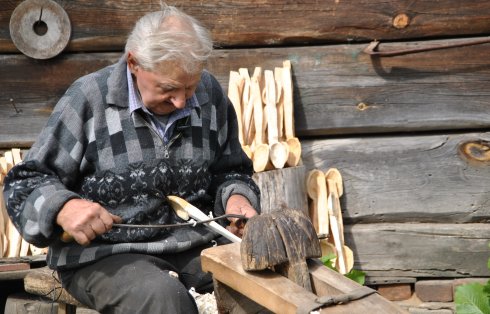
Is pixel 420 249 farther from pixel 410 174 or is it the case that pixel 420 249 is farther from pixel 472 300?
pixel 472 300

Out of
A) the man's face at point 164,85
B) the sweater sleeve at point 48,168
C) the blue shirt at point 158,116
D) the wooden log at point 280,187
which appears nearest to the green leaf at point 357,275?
the wooden log at point 280,187

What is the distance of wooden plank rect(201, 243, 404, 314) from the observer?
2.78 m

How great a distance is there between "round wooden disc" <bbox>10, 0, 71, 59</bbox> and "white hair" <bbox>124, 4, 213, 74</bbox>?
1.95m

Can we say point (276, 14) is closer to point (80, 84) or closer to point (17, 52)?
point (17, 52)

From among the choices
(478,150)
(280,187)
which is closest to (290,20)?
(280,187)

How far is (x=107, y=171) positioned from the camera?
3.60m

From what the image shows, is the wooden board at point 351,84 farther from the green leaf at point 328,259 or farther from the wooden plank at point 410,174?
the green leaf at point 328,259

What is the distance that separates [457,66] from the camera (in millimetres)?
5387

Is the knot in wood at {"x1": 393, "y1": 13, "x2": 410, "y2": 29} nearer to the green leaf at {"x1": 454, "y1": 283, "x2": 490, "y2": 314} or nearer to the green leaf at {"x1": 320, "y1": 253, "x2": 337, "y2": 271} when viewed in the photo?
the green leaf at {"x1": 320, "y1": 253, "x2": 337, "y2": 271}

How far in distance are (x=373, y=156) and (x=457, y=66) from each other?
2.32 feet

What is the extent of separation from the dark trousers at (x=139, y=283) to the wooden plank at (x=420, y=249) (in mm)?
1953

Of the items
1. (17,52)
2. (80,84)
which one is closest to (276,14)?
(17,52)

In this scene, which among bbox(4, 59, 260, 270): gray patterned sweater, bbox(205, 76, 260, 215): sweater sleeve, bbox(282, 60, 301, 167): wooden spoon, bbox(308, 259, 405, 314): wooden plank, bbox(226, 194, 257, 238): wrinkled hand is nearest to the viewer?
bbox(308, 259, 405, 314): wooden plank

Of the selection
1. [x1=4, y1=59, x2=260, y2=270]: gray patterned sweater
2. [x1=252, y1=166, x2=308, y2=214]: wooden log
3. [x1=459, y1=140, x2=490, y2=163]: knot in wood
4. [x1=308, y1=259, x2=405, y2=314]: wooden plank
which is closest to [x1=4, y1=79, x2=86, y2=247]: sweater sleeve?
[x1=4, y1=59, x2=260, y2=270]: gray patterned sweater
